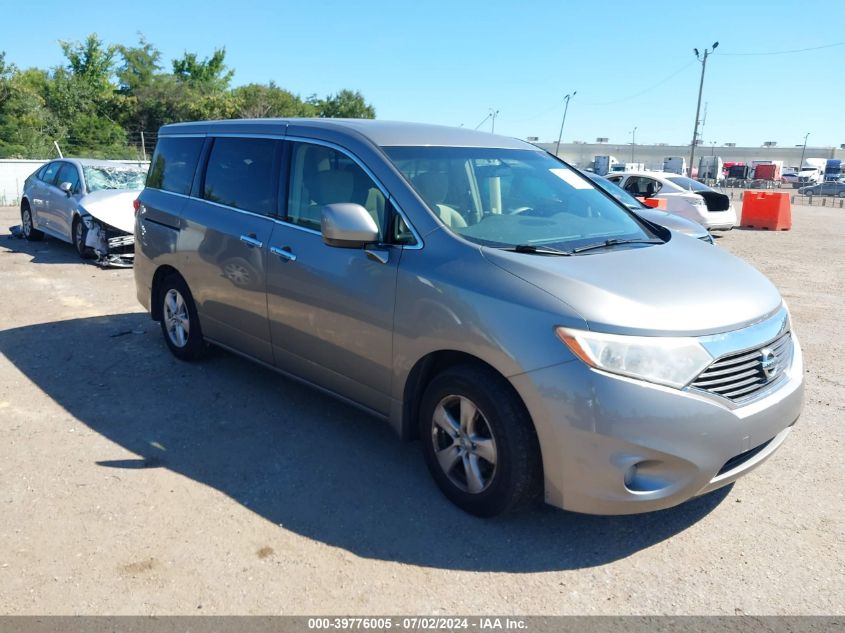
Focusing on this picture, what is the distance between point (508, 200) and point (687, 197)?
552 inches

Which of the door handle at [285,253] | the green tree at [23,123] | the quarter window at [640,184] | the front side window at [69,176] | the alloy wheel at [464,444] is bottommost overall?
the alloy wheel at [464,444]

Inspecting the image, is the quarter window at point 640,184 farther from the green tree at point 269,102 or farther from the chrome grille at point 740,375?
the green tree at point 269,102

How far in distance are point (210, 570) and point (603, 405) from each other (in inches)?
73.6

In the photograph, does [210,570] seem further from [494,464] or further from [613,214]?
[613,214]

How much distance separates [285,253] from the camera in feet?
14.4

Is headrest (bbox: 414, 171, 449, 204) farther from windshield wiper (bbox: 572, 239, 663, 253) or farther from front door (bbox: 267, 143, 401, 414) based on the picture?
windshield wiper (bbox: 572, 239, 663, 253)

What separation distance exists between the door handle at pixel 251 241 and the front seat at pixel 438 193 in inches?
49.8

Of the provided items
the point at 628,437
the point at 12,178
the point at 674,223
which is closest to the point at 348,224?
the point at 628,437

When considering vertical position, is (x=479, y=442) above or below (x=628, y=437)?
below

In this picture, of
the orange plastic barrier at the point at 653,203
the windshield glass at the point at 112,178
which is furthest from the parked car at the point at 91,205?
the orange plastic barrier at the point at 653,203

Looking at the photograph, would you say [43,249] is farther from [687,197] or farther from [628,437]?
[687,197]

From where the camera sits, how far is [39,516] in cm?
355

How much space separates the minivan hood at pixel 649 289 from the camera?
3061 mm

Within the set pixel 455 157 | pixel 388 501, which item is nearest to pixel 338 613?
pixel 388 501
